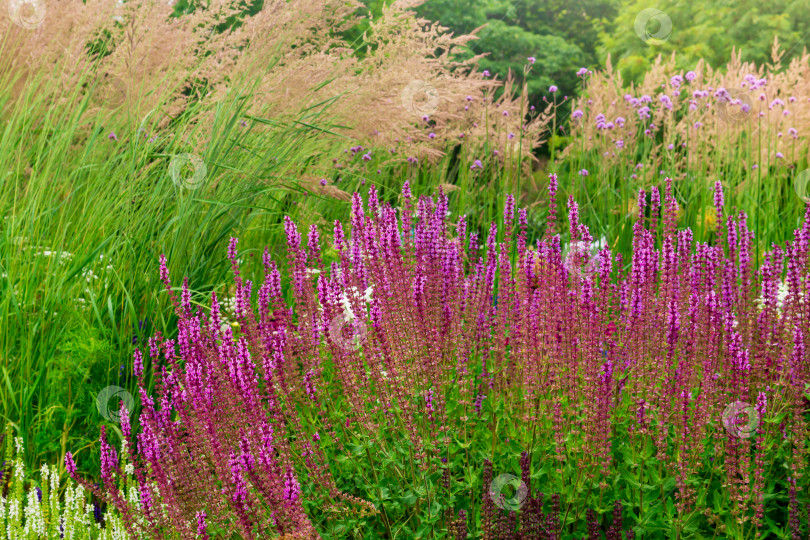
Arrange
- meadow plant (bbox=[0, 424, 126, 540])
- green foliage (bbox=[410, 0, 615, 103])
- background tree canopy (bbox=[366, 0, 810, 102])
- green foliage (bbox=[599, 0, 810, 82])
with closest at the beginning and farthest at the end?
1. meadow plant (bbox=[0, 424, 126, 540])
2. green foliage (bbox=[599, 0, 810, 82])
3. background tree canopy (bbox=[366, 0, 810, 102])
4. green foliage (bbox=[410, 0, 615, 103])

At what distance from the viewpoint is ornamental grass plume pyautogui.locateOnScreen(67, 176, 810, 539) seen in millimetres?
2148

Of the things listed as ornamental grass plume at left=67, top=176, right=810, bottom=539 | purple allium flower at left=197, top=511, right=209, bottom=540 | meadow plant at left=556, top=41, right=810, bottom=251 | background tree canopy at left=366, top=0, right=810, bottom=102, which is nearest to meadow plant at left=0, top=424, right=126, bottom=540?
ornamental grass plume at left=67, top=176, right=810, bottom=539

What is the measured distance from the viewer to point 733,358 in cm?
240

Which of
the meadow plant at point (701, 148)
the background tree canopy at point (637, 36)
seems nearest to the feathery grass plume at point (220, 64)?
the meadow plant at point (701, 148)

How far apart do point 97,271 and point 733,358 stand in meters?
2.82

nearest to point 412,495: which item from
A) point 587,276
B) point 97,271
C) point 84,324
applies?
point 587,276

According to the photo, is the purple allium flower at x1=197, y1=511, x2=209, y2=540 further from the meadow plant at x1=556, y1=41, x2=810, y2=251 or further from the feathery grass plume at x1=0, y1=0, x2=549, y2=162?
the meadow plant at x1=556, y1=41, x2=810, y2=251

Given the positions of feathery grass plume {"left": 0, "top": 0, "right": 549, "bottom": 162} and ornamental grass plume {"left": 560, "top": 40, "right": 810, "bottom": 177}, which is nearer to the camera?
feathery grass plume {"left": 0, "top": 0, "right": 549, "bottom": 162}

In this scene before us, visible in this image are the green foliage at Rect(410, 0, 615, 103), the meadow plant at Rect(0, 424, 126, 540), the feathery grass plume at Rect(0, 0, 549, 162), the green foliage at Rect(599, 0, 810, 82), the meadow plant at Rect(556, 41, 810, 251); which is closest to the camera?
the meadow plant at Rect(0, 424, 126, 540)

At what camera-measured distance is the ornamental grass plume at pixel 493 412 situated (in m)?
2.15

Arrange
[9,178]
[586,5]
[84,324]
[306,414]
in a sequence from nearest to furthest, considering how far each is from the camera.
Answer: [306,414] < [84,324] < [9,178] < [586,5]

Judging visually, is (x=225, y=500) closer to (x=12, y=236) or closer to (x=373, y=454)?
(x=373, y=454)

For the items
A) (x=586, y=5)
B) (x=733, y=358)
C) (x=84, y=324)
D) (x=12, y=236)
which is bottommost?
(x=84, y=324)

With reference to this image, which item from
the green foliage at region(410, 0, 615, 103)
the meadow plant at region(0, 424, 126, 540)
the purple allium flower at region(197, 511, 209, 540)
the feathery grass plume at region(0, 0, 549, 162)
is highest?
the green foliage at region(410, 0, 615, 103)
